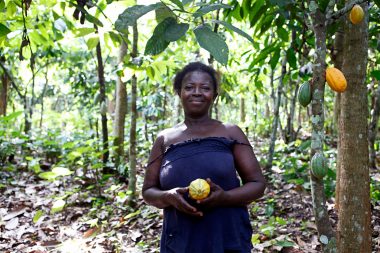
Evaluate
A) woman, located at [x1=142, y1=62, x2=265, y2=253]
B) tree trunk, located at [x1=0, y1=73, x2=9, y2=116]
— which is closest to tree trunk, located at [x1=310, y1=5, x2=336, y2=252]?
woman, located at [x1=142, y1=62, x2=265, y2=253]

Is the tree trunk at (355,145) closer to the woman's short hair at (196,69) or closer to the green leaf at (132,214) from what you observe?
the woman's short hair at (196,69)

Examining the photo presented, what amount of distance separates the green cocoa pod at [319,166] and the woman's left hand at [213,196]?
1.16 ft

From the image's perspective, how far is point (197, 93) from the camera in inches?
67.0

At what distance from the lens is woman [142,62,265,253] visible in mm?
1531

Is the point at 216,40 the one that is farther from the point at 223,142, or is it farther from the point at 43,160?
the point at 43,160

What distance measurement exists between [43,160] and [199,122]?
15.9 ft


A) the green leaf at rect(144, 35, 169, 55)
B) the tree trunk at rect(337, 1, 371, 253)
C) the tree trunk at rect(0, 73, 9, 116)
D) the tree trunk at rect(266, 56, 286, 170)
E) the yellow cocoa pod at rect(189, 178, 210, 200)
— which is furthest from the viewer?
the tree trunk at rect(0, 73, 9, 116)

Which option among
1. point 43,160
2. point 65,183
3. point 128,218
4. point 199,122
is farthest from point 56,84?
point 199,122

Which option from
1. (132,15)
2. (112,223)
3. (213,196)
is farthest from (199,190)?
(112,223)

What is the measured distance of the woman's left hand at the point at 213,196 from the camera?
56.5 inches

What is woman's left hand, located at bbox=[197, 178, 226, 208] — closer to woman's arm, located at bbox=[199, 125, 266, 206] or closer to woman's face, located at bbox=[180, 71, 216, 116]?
woman's arm, located at bbox=[199, 125, 266, 206]

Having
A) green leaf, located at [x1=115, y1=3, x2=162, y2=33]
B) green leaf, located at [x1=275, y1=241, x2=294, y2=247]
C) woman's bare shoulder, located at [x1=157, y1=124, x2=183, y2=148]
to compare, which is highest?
green leaf, located at [x1=115, y1=3, x2=162, y2=33]

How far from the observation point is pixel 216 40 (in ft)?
3.58

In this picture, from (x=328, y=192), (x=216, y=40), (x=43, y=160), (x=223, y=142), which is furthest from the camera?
(x=43, y=160)
